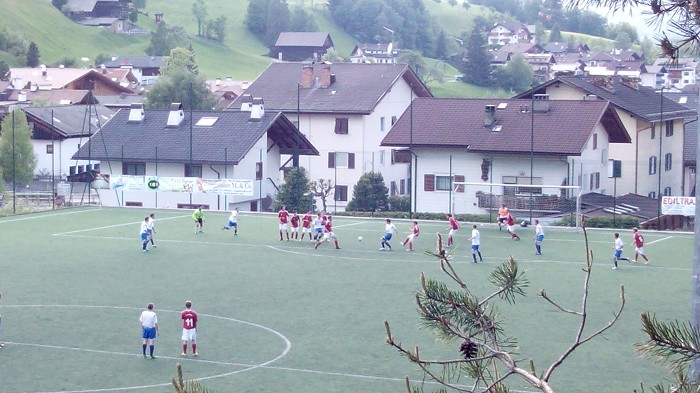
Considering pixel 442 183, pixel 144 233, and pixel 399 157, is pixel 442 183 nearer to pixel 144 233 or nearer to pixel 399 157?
pixel 399 157

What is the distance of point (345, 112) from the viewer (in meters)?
58.2

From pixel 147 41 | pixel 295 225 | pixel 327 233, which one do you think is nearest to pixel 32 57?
pixel 147 41

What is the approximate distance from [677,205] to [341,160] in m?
22.6

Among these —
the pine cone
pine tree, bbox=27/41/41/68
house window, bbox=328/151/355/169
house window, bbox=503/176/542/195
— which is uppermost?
pine tree, bbox=27/41/41/68

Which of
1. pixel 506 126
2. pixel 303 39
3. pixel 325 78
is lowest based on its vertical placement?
pixel 506 126

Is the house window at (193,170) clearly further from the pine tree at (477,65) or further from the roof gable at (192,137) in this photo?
the pine tree at (477,65)

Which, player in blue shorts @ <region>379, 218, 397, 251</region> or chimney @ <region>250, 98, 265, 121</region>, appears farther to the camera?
chimney @ <region>250, 98, 265, 121</region>

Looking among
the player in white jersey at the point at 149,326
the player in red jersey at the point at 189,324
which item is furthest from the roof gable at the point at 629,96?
the player in white jersey at the point at 149,326

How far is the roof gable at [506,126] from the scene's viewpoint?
44750 mm

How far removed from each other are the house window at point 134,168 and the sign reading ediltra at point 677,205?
23.3 metres

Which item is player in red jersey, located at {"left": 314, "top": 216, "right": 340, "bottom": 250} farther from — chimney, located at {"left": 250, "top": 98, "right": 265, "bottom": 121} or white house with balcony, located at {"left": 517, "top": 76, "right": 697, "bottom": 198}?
white house with balcony, located at {"left": 517, "top": 76, "right": 697, "bottom": 198}

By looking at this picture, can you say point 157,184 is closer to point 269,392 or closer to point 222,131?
point 222,131

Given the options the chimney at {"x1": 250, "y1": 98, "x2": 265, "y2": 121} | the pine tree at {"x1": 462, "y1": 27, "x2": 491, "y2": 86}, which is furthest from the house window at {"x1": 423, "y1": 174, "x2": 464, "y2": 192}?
the pine tree at {"x1": 462, "y1": 27, "x2": 491, "y2": 86}

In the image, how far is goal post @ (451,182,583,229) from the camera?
137 ft
